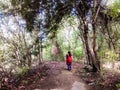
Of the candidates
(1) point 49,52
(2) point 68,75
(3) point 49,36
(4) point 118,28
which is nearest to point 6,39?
(3) point 49,36

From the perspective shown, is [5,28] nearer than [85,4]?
No

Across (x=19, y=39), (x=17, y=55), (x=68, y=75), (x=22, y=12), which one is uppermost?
(x=22, y=12)

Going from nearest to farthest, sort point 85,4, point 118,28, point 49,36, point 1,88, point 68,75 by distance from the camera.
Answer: point 1,88
point 68,75
point 85,4
point 49,36
point 118,28

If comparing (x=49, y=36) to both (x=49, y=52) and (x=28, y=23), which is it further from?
(x=49, y=52)

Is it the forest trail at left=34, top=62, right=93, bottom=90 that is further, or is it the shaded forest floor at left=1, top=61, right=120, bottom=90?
the forest trail at left=34, top=62, right=93, bottom=90

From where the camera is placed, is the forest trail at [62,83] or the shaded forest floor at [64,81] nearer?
the shaded forest floor at [64,81]

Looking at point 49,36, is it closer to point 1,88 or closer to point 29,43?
point 29,43

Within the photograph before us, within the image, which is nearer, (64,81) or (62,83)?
(62,83)

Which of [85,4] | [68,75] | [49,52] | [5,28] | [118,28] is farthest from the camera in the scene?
[49,52]

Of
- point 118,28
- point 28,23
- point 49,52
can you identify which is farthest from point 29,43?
point 49,52

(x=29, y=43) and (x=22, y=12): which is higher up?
(x=22, y=12)

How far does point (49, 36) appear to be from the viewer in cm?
2122

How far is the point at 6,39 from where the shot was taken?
1952 centimetres

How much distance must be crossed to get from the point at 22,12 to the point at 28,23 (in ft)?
4.16
